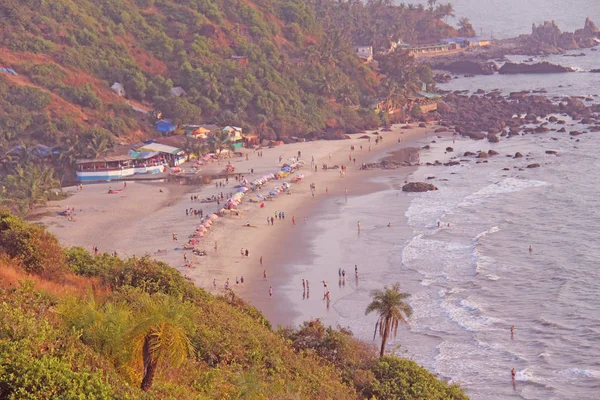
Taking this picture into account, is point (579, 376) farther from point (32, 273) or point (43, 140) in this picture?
point (43, 140)

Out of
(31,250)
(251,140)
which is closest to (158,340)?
(31,250)

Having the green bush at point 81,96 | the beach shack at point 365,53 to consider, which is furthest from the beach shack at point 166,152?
the beach shack at point 365,53

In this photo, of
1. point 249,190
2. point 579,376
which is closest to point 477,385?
point 579,376

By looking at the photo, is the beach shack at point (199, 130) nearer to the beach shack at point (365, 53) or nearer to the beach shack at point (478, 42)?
the beach shack at point (365, 53)

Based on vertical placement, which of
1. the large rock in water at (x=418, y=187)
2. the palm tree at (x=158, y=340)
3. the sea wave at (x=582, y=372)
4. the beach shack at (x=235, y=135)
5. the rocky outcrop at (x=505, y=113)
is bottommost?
the sea wave at (x=582, y=372)

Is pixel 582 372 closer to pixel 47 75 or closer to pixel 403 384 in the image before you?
pixel 403 384

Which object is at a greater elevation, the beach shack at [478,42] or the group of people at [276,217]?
the beach shack at [478,42]

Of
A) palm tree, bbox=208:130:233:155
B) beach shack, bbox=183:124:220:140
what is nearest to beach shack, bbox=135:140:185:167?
palm tree, bbox=208:130:233:155
